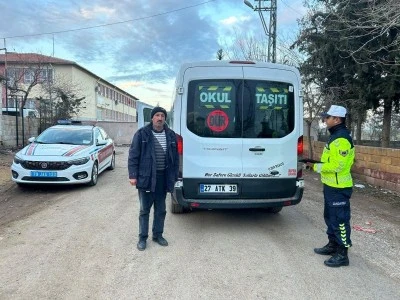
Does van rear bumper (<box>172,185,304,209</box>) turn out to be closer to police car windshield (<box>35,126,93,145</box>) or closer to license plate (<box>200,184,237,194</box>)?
license plate (<box>200,184,237,194</box>)

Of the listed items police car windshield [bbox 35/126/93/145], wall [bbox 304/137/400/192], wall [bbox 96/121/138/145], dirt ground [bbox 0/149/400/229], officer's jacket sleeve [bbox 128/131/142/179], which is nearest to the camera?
officer's jacket sleeve [bbox 128/131/142/179]

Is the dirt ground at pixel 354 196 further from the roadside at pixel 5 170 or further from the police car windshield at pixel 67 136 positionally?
the police car windshield at pixel 67 136

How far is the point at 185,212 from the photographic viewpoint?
6.60m

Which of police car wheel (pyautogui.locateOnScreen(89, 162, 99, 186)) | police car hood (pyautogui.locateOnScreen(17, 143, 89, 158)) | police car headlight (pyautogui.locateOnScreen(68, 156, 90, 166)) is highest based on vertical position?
police car hood (pyautogui.locateOnScreen(17, 143, 89, 158))

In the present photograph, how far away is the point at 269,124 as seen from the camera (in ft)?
17.8

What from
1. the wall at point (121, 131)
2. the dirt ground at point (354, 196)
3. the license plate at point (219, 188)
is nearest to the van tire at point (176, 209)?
the license plate at point (219, 188)

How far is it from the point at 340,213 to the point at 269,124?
1682 mm

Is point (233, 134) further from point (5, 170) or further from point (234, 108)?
point (5, 170)

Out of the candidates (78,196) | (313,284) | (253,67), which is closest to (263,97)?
(253,67)

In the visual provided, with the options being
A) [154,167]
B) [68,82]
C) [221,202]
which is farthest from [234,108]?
[68,82]

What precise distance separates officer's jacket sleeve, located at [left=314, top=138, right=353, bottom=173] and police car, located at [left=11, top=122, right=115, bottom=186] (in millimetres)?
5905

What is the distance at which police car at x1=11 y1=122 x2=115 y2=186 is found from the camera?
318 inches

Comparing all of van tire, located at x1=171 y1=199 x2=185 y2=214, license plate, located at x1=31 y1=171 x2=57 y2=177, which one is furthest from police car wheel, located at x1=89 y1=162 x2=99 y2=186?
van tire, located at x1=171 y1=199 x2=185 y2=214

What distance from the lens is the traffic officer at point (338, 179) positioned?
4297mm
